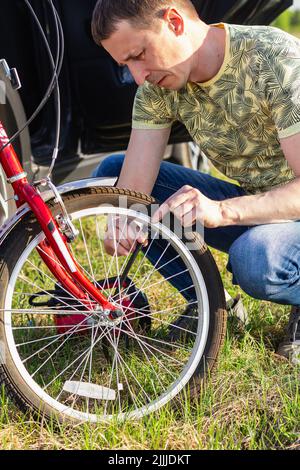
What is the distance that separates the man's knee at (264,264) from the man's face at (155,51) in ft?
1.72

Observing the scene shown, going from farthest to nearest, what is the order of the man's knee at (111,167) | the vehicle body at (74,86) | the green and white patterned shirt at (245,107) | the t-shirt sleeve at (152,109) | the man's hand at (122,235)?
1. the vehicle body at (74,86)
2. the man's knee at (111,167)
3. the t-shirt sleeve at (152,109)
4. the man's hand at (122,235)
5. the green and white patterned shirt at (245,107)

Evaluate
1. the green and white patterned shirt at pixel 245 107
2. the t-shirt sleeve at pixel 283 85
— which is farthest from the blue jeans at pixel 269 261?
the t-shirt sleeve at pixel 283 85

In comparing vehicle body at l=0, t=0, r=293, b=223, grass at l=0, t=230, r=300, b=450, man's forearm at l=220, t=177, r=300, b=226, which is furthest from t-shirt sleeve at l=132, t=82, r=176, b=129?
grass at l=0, t=230, r=300, b=450

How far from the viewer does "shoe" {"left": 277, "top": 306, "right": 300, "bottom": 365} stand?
265cm

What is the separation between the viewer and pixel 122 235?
2432 mm

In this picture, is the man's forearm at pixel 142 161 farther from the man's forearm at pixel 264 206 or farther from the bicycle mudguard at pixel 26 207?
the man's forearm at pixel 264 206

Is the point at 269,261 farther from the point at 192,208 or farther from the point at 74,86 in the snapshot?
the point at 74,86

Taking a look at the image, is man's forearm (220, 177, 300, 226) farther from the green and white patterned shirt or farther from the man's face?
the man's face

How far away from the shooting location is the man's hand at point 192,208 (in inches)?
87.4

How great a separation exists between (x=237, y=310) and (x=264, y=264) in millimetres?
501

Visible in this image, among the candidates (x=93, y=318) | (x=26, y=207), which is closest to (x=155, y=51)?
(x=26, y=207)

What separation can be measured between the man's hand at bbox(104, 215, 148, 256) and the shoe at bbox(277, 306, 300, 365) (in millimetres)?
610

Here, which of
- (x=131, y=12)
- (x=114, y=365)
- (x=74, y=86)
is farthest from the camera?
(x=74, y=86)
